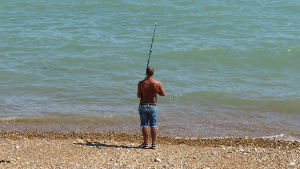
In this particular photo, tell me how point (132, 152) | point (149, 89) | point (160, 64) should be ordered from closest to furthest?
point (149, 89)
point (132, 152)
point (160, 64)

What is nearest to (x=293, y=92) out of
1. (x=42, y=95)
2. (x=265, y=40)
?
(x=265, y=40)

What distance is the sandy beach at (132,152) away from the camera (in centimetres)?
832

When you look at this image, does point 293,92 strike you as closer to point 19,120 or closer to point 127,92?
point 127,92

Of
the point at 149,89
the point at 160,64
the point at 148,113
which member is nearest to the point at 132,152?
the point at 148,113

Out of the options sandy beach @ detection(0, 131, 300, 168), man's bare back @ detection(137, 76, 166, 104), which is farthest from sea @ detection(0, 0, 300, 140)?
man's bare back @ detection(137, 76, 166, 104)

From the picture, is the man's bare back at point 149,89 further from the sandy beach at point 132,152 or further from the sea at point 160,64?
the sea at point 160,64

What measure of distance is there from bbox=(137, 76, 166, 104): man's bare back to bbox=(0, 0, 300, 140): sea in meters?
2.38

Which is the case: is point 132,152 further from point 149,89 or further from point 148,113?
point 149,89

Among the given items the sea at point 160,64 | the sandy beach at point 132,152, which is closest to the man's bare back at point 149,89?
the sandy beach at point 132,152

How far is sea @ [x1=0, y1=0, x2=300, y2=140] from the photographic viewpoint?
473 inches

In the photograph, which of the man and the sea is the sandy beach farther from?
the sea

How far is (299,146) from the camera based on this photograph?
9945mm

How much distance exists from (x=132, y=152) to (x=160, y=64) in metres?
7.68

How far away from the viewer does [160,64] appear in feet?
53.8
